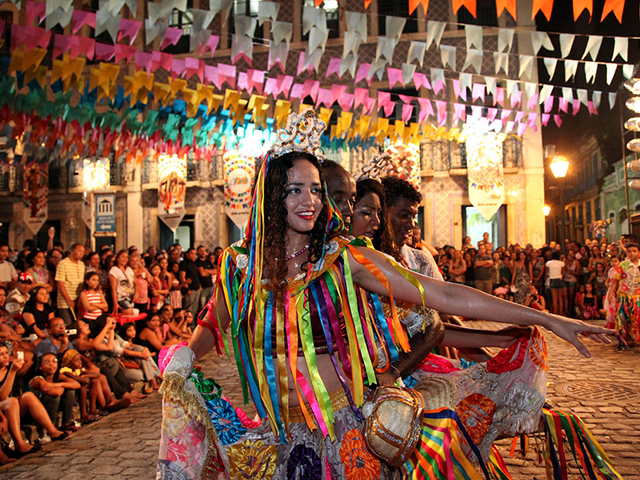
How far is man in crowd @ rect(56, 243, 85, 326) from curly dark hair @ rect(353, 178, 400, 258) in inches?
219

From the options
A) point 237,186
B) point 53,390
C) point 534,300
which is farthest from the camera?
point 237,186

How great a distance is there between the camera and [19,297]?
6.64m

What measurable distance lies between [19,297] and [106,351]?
125 centimetres

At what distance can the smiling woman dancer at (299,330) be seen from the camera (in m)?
2.06

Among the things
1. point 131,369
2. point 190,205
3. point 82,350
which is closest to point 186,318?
point 131,369

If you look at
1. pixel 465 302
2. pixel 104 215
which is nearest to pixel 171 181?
pixel 104 215

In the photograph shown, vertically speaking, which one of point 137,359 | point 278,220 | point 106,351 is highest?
point 278,220

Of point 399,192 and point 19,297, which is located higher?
point 399,192

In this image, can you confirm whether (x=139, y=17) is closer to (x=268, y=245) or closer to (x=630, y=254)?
(x=630, y=254)

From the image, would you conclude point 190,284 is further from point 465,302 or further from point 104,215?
point 465,302

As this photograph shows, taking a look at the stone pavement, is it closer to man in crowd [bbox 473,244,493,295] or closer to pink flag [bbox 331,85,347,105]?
man in crowd [bbox 473,244,493,295]

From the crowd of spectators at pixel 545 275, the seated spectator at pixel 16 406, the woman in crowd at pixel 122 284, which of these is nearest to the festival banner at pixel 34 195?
the woman in crowd at pixel 122 284

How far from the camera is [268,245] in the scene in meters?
2.38

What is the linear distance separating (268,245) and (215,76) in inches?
295
